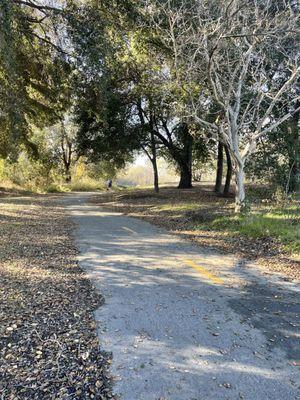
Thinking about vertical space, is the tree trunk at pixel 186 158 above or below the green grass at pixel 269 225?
above

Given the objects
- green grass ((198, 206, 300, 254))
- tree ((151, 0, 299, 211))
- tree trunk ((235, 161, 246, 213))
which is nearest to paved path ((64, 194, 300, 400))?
green grass ((198, 206, 300, 254))

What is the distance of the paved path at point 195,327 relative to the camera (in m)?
3.14

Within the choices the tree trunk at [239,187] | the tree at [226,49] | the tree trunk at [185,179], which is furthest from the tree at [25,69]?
the tree trunk at [185,179]

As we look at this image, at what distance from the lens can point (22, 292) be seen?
5199 mm

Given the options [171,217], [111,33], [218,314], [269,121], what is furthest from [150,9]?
[218,314]

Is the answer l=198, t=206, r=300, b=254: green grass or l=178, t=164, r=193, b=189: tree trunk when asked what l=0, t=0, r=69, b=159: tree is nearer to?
l=198, t=206, r=300, b=254: green grass

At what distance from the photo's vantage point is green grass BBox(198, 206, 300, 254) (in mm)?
8625

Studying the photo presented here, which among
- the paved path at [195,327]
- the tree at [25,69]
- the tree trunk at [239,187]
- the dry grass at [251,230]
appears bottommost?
the paved path at [195,327]

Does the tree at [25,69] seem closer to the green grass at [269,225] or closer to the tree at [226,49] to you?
the tree at [226,49]

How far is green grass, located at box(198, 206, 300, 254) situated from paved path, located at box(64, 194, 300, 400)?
6.23 ft

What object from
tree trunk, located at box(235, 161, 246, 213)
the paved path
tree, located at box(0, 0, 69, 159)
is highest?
tree, located at box(0, 0, 69, 159)

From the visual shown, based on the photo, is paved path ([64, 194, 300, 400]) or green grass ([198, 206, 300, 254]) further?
green grass ([198, 206, 300, 254])

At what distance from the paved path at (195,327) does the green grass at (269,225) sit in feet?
6.23

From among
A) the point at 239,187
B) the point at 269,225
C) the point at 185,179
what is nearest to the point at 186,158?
the point at 185,179
